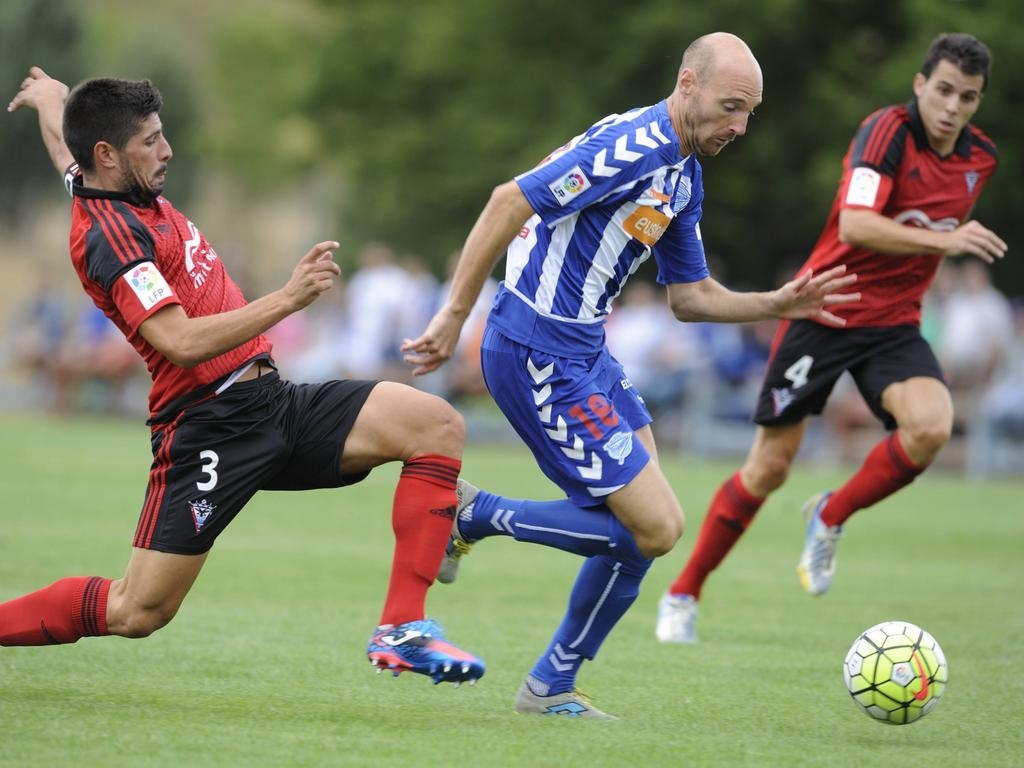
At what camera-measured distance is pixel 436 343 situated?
17.7 feet

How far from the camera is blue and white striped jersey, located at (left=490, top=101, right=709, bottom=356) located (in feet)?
18.2

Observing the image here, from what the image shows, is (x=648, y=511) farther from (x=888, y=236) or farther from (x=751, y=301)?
(x=888, y=236)

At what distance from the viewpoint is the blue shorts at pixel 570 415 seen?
568 cm

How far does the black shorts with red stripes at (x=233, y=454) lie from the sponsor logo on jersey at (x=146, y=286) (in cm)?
51

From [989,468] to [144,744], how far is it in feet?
53.4

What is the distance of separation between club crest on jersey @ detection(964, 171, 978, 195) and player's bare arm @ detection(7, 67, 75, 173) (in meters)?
4.56

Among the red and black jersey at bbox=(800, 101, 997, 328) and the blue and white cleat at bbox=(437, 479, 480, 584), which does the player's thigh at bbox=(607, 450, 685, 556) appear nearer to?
the blue and white cleat at bbox=(437, 479, 480, 584)

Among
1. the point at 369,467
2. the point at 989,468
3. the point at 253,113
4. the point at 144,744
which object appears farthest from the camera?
the point at 253,113

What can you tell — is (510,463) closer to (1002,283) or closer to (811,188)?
(811,188)

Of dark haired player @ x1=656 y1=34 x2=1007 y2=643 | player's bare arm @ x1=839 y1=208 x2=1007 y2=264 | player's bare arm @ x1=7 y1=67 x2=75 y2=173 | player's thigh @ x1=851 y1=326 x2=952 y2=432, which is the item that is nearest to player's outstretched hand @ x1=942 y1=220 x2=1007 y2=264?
player's bare arm @ x1=839 y1=208 x2=1007 y2=264

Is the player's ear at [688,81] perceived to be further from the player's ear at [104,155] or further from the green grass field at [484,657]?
the green grass field at [484,657]

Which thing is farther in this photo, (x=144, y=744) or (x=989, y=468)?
(x=989, y=468)

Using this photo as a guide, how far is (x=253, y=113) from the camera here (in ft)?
175

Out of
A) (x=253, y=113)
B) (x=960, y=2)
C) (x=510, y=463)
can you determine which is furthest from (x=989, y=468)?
(x=253, y=113)
